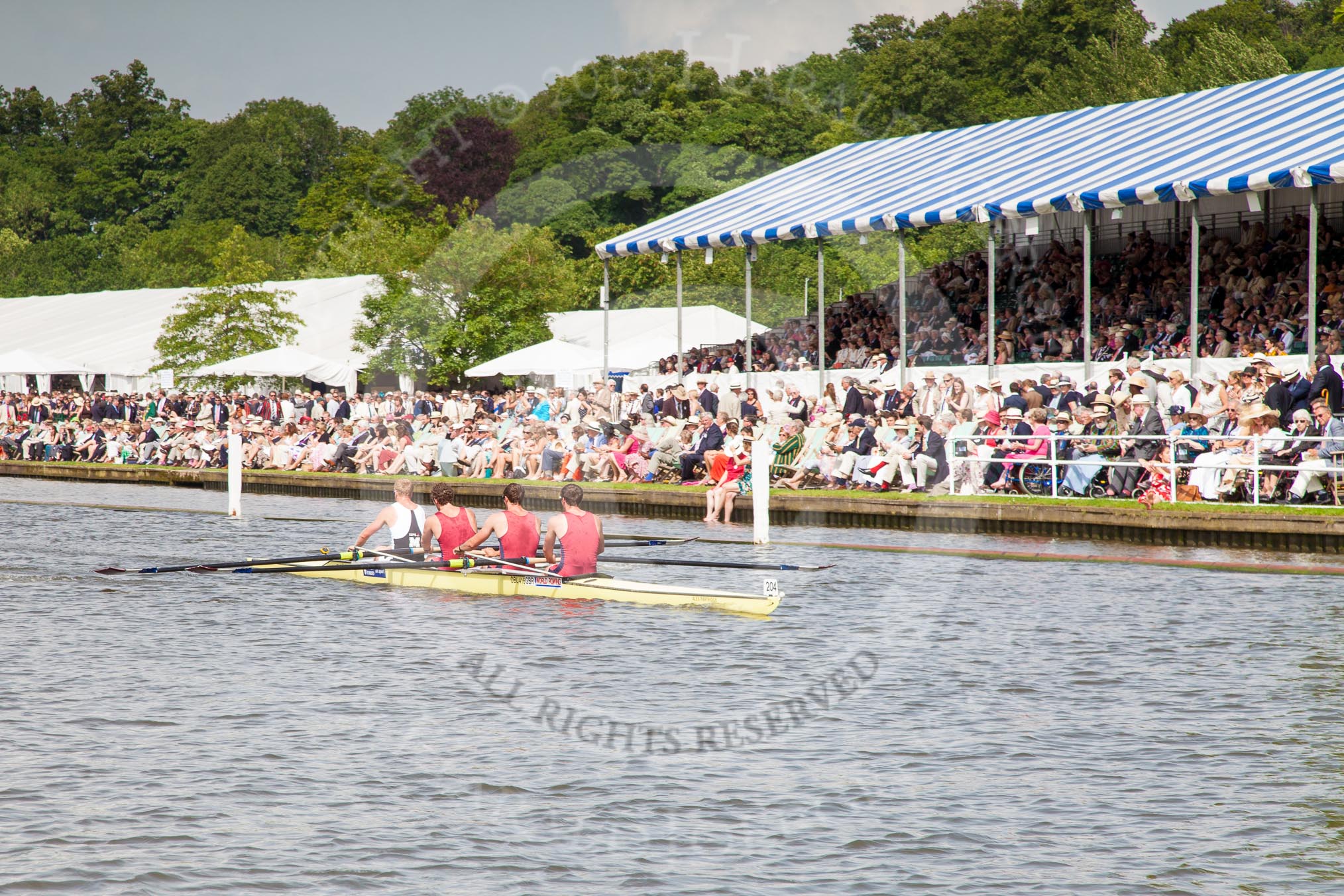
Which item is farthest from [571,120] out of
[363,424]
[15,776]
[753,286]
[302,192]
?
[15,776]

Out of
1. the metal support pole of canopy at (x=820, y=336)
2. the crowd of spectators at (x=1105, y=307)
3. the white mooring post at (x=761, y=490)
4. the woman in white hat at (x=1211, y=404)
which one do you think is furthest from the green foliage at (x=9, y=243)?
the woman in white hat at (x=1211, y=404)

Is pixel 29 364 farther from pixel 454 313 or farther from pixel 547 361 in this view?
pixel 547 361

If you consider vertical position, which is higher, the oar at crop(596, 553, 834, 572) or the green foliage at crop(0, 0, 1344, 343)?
the green foliage at crop(0, 0, 1344, 343)

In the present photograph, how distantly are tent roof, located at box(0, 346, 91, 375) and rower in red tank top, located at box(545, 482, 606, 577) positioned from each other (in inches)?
1430

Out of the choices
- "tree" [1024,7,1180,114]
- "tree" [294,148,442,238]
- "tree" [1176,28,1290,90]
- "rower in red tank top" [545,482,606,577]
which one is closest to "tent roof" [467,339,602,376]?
"rower in red tank top" [545,482,606,577]

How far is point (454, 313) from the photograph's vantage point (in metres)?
47.9

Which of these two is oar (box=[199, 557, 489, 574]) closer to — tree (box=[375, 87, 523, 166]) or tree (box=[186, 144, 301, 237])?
tree (box=[375, 87, 523, 166])

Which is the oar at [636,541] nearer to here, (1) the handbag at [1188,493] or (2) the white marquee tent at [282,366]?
(1) the handbag at [1188,493]

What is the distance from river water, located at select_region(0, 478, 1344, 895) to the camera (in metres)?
7.69

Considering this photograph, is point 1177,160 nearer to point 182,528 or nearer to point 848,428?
point 848,428

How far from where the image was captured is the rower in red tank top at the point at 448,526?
17.2 meters

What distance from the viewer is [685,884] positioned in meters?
7.41

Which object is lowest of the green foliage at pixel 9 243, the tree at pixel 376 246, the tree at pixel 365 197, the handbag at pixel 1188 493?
the handbag at pixel 1188 493

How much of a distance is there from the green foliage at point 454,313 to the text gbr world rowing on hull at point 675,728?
3562cm
